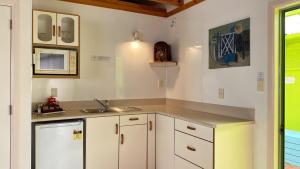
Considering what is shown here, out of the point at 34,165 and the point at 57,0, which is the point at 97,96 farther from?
the point at 57,0

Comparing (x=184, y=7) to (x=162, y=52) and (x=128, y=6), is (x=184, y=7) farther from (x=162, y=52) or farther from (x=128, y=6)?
(x=128, y=6)

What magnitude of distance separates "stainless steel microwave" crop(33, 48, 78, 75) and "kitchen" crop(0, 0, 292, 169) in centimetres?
1

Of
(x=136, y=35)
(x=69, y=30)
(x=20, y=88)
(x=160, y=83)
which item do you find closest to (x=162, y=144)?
(x=160, y=83)

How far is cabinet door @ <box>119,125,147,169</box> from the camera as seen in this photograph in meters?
2.82

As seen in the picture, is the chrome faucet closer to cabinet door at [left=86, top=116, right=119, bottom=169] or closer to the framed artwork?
cabinet door at [left=86, top=116, right=119, bottom=169]

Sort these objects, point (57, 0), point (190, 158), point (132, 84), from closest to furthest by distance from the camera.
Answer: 1. point (190, 158)
2. point (57, 0)
3. point (132, 84)

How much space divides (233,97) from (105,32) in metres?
1.98

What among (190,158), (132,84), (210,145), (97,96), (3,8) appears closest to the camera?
(210,145)

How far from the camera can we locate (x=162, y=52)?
11.5ft

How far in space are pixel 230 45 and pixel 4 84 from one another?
240cm

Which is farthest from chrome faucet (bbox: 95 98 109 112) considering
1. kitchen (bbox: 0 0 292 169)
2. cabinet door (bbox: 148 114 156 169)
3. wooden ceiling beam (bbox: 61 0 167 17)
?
wooden ceiling beam (bbox: 61 0 167 17)

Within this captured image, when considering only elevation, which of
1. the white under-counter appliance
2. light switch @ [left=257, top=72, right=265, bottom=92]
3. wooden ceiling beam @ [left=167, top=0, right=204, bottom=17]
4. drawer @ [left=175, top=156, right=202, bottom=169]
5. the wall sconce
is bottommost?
drawer @ [left=175, top=156, right=202, bottom=169]

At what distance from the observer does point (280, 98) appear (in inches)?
81.4

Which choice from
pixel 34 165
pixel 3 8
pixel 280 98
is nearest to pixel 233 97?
pixel 280 98
